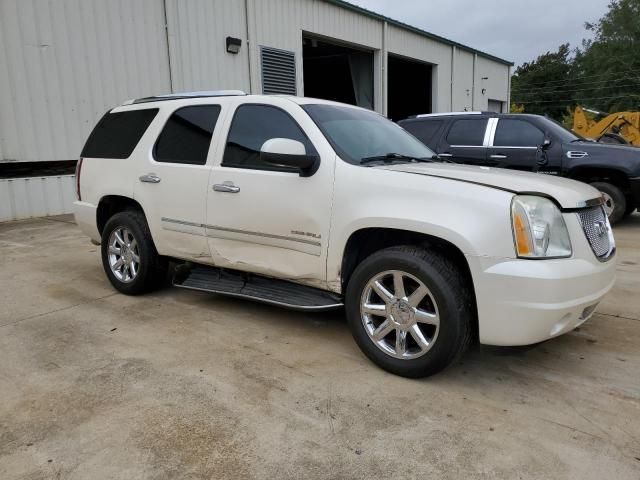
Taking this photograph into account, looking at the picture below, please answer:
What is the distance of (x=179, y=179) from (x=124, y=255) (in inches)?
44.2

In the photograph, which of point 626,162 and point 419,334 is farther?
point 626,162

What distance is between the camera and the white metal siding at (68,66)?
9.13m

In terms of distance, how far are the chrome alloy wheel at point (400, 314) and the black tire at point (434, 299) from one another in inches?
1.4

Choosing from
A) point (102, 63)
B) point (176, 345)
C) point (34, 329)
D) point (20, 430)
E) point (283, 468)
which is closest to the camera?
point (283, 468)

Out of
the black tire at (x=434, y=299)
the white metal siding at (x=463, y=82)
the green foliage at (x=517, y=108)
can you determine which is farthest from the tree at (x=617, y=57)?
the black tire at (x=434, y=299)

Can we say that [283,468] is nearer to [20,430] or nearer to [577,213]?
[20,430]

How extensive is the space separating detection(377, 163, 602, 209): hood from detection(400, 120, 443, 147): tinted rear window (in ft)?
17.1

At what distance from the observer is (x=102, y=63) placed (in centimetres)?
1024

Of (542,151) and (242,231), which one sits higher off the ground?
(542,151)

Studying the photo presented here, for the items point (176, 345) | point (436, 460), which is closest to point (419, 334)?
point (436, 460)

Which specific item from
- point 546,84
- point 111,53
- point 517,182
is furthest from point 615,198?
point 546,84

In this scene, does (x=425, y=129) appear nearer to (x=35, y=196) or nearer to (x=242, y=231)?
(x=242, y=231)

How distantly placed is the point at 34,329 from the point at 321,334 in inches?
90.2

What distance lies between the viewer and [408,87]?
22344 mm
